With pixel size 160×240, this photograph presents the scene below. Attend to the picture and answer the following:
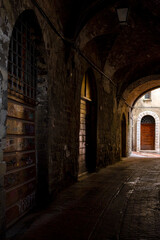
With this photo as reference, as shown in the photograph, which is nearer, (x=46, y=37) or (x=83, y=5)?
(x=46, y=37)

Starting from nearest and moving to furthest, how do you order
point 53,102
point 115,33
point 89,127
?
point 53,102
point 115,33
point 89,127

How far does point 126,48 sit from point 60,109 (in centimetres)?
461

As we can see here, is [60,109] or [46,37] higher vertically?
[46,37]

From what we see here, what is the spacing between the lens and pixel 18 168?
4.07m

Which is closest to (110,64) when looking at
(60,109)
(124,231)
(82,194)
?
(60,109)

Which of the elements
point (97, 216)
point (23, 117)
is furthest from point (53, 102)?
point (97, 216)

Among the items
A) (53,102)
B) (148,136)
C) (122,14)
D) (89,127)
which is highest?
(122,14)

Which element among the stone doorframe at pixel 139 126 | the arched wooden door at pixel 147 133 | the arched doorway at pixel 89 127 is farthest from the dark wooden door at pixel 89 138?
the arched wooden door at pixel 147 133

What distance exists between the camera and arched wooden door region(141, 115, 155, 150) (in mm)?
22328

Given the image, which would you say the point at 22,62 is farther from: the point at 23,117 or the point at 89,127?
the point at 89,127

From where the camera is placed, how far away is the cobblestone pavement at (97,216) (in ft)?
11.1

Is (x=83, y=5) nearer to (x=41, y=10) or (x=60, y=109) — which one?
(x=41, y=10)

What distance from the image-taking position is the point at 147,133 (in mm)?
22469

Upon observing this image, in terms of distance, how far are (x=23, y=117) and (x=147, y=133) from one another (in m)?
19.2
